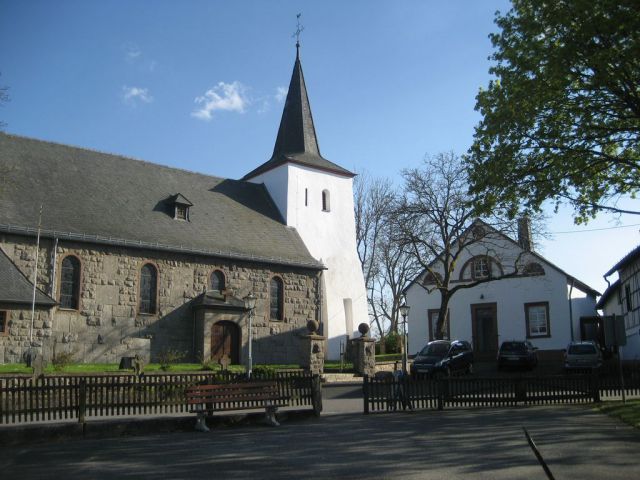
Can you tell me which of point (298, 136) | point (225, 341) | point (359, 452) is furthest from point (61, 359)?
point (298, 136)

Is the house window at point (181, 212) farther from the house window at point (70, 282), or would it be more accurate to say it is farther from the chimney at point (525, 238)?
the chimney at point (525, 238)

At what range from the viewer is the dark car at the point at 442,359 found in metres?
25.5

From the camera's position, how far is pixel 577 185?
16.8 meters

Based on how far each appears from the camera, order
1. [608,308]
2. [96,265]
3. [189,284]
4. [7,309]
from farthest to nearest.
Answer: [608,308] < [189,284] < [96,265] < [7,309]

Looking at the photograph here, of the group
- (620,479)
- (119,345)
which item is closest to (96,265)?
(119,345)

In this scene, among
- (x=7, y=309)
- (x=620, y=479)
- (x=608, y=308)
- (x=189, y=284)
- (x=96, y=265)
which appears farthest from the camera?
(x=608, y=308)

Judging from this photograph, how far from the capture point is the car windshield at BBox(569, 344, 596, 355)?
29.2 meters

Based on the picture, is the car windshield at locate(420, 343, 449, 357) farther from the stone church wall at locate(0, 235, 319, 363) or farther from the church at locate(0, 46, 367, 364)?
the stone church wall at locate(0, 235, 319, 363)

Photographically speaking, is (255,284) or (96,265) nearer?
(96,265)

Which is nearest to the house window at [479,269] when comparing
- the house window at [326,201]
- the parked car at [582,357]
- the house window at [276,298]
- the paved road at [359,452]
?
the house window at [326,201]

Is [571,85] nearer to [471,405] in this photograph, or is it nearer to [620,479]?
[471,405]

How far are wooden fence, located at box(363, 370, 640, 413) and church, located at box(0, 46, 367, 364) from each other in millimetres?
8292

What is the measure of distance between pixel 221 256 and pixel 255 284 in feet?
7.81

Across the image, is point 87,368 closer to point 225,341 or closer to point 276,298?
point 225,341
